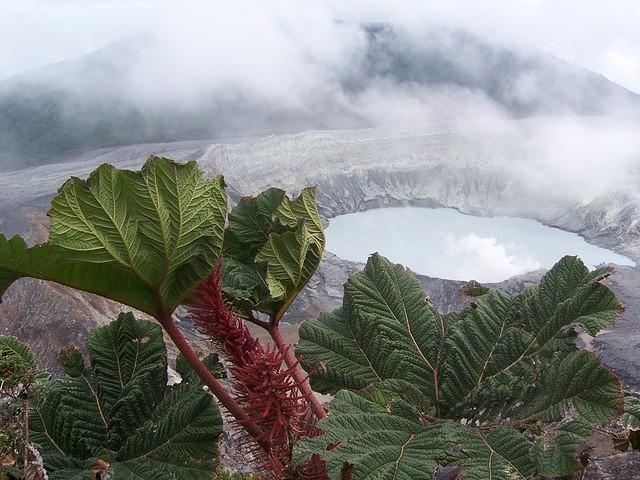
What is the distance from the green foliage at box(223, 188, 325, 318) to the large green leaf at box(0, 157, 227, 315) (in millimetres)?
235

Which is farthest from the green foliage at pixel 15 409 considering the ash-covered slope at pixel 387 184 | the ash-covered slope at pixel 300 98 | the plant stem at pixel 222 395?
the ash-covered slope at pixel 300 98

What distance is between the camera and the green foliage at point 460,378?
1.27 m

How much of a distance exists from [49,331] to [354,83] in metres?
30.4

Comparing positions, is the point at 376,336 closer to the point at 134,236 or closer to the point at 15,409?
the point at 134,236

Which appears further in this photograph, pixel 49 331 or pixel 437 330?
pixel 49 331

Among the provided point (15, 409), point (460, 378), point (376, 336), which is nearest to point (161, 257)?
point (15, 409)

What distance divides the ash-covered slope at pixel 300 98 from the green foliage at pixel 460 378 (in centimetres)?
2901

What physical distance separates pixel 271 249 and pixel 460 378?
61 centimetres

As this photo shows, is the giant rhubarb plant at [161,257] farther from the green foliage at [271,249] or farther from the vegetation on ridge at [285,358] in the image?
the green foliage at [271,249]

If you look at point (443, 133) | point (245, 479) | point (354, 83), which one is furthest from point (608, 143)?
point (245, 479)

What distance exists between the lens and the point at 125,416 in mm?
1787

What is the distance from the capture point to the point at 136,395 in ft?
5.85

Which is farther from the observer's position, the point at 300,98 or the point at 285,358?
the point at 300,98

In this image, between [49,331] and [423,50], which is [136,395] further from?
[423,50]
